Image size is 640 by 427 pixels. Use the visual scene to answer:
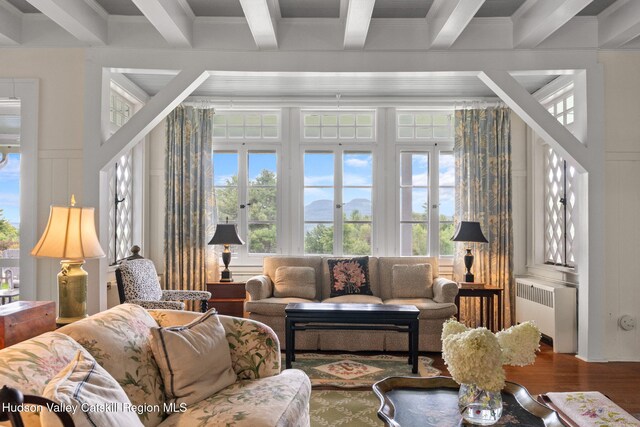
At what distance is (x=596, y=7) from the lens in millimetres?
4121

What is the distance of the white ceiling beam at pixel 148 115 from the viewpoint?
14.1 feet

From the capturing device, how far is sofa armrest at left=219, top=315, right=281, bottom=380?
2.59m

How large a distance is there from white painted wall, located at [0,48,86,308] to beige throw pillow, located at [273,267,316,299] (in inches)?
83.1

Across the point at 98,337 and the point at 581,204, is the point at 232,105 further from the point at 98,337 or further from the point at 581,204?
the point at 98,337

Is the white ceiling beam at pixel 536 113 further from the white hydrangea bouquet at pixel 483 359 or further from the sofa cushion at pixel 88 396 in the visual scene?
the sofa cushion at pixel 88 396

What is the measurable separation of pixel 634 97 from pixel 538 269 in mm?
2085

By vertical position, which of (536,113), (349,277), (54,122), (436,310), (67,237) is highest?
(536,113)

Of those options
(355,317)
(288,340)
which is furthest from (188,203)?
(355,317)

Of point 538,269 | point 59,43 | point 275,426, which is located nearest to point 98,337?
point 275,426

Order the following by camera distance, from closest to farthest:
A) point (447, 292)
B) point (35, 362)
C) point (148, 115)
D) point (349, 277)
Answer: point (35, 362), point (148, 115), point (447, 292), point (349, 277)

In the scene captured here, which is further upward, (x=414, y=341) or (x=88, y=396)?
(x=88, y=396)

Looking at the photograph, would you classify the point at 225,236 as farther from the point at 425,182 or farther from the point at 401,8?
the point at 401,8

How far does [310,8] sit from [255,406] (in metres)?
3.20

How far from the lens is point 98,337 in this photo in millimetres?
2051
